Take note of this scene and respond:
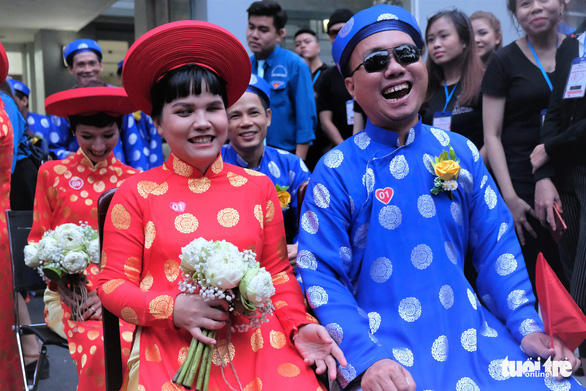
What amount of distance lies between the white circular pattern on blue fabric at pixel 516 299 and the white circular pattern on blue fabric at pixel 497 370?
0.65 feet

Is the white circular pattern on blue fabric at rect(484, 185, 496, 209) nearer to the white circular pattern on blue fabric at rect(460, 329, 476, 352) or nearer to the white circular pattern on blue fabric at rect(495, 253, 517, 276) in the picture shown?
the white circular pattern on blue fabric at rect(495, 253, 517, 276)

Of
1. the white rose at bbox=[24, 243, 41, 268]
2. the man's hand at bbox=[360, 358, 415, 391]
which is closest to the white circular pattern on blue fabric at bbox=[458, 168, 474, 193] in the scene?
the man's hand at bbox=[360, 358, 415, 391]

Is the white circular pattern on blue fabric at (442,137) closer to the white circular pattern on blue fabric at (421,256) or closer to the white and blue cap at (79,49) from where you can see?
the white circular pattern on blue fabric at (421,256)

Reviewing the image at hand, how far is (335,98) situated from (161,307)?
3734mm

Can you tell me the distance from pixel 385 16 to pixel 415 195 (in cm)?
65

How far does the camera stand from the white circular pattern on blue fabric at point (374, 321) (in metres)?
2.16

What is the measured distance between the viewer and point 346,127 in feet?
18.1

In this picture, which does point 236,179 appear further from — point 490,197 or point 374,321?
point 490,197

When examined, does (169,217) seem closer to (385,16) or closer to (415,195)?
(415,195)

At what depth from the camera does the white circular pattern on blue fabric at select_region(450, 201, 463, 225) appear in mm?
2229

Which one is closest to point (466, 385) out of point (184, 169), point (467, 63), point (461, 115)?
point (184, 169)

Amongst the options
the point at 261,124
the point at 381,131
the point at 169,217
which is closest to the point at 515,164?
the point at 261,124

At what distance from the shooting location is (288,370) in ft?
6.89

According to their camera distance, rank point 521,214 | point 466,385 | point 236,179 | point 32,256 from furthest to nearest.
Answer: point 521,214, point 32,256, point 236,179, point 466,385
